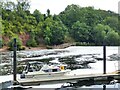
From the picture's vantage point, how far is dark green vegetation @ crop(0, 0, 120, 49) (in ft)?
33.9

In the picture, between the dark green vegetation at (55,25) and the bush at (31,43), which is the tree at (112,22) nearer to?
the dark green vegetation at (55,25)

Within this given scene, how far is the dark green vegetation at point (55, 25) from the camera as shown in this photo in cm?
1033

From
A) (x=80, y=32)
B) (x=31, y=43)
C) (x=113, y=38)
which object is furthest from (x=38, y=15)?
(x=113, y=38)

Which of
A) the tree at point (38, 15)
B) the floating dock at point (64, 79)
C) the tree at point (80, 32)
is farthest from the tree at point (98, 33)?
the floating dock at point (64, 79)

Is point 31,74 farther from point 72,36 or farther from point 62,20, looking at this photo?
point 62,20

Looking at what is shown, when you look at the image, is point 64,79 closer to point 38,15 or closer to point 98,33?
point 98,33

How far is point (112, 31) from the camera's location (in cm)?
965

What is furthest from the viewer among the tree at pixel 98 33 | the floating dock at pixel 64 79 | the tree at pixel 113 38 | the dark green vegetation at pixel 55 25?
the dark green vegetation at pixel 55 25

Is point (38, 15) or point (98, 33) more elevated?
point (38, 15)

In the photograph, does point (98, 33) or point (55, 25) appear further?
point (55, 25)

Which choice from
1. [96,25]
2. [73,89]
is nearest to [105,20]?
[96,25]

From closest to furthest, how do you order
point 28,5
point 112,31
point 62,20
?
point 112,31 < point 62,20 < point 28,5

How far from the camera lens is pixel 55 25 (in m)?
11.1

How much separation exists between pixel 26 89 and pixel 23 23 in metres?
9.07
